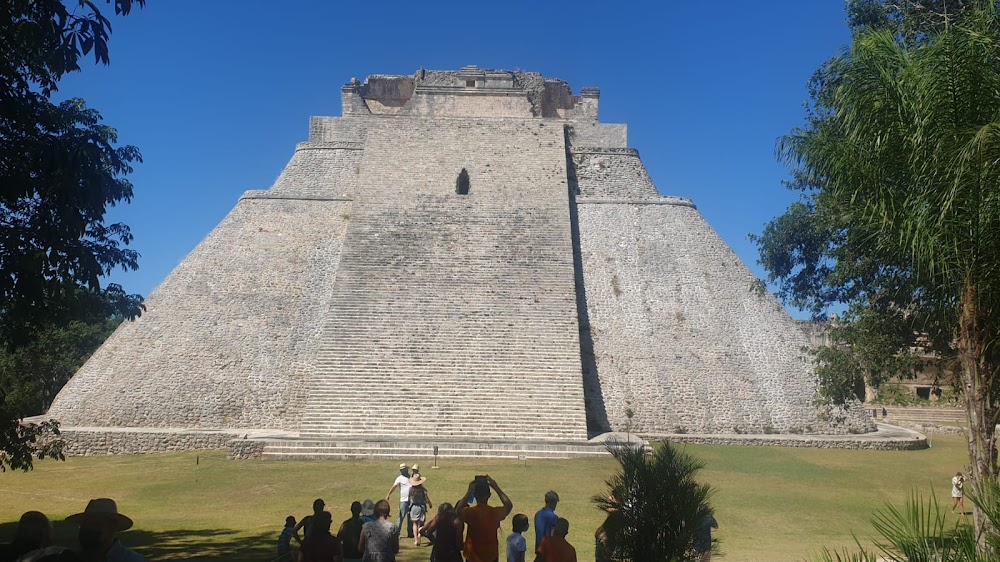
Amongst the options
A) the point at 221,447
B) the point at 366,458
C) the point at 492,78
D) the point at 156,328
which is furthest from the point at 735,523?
the point at 492,78

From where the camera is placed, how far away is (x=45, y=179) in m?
5.04

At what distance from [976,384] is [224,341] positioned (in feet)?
43.8

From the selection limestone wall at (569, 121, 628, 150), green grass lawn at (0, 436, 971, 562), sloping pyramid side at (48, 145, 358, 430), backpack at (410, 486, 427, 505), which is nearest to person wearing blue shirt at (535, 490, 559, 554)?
green grass lawn at (0, 436, 971, 562)

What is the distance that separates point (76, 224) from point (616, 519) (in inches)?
155

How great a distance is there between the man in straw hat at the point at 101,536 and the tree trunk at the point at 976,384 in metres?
5.27

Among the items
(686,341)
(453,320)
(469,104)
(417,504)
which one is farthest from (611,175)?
(417,504)

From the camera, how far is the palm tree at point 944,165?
4938 millimetres

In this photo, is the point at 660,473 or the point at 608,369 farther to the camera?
the point at 608,369

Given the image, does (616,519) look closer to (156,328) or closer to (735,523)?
(735,523)

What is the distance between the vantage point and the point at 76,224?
16.2 ft

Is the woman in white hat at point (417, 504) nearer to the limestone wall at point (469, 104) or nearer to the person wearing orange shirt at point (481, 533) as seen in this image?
the person wearing orange shirt at point (481, 533)

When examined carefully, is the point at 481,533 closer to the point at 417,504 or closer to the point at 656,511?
the point at 656,511

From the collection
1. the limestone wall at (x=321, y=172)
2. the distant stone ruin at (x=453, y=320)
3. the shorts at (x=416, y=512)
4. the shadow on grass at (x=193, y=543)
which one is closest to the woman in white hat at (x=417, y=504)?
the shorts at (x=416, y=512)

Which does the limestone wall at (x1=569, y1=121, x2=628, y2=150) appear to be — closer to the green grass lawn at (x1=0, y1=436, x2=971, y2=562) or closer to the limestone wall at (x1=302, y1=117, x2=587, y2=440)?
the limestone wall at (x1=302, y1=117, x2=587, y2=440)
